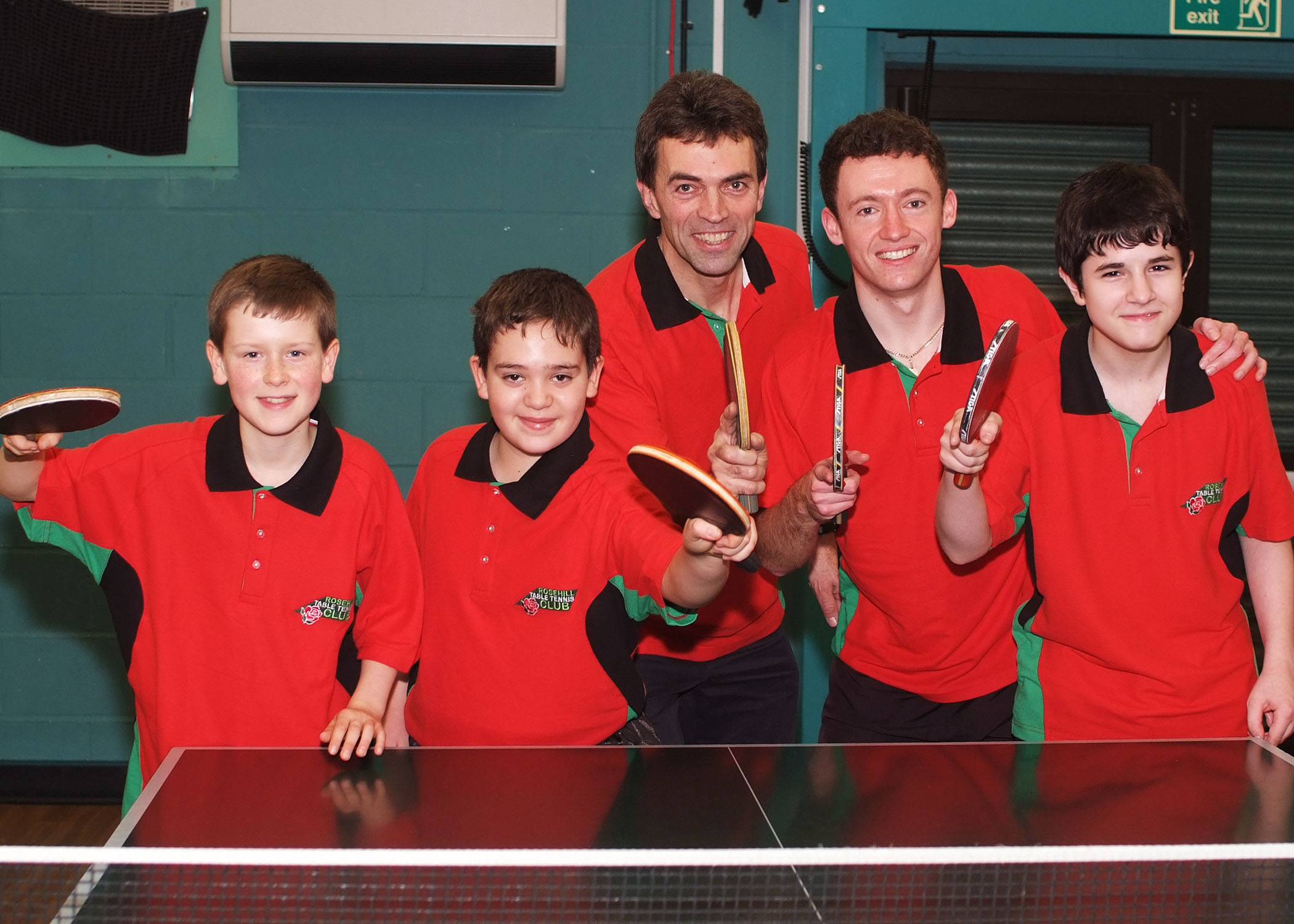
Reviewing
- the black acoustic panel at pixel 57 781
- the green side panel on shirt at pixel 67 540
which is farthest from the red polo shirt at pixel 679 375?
the black acoustic panel at pixel 57 781

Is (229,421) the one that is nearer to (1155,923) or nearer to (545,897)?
(545,897)

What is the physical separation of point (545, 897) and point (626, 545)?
101 centimetres

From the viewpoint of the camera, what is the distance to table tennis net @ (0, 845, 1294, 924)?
4.99ft

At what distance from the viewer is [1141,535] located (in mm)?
2438

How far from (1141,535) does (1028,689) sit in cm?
40

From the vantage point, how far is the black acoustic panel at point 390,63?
4141 millimetres

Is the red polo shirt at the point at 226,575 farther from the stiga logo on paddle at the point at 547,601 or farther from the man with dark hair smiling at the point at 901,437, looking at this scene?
the man with dark hair smiling at the point at 901,437

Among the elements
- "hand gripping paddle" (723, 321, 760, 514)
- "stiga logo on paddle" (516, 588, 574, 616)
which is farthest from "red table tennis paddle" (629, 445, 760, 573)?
"stiga logo on paddle" (516, 588, 574, 616)

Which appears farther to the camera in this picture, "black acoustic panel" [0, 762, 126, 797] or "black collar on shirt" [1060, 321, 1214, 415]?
"black acoustic panel" [0, 762, 126, 797]

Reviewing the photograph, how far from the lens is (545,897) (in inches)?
61.8

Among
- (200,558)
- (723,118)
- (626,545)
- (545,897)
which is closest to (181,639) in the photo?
(200,558)

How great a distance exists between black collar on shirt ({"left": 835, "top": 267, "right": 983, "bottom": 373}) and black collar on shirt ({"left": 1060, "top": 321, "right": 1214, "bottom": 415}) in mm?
248

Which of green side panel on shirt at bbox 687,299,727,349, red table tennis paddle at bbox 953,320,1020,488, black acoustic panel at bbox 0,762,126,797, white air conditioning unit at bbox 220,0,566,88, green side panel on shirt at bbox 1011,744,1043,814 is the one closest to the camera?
green side panel on shirt at bbox 1011,744,1043,814

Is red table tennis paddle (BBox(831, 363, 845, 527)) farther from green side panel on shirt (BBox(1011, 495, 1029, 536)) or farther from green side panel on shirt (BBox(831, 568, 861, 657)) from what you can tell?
green side panel on shirt (BBox(831, 568, 861, 657))
